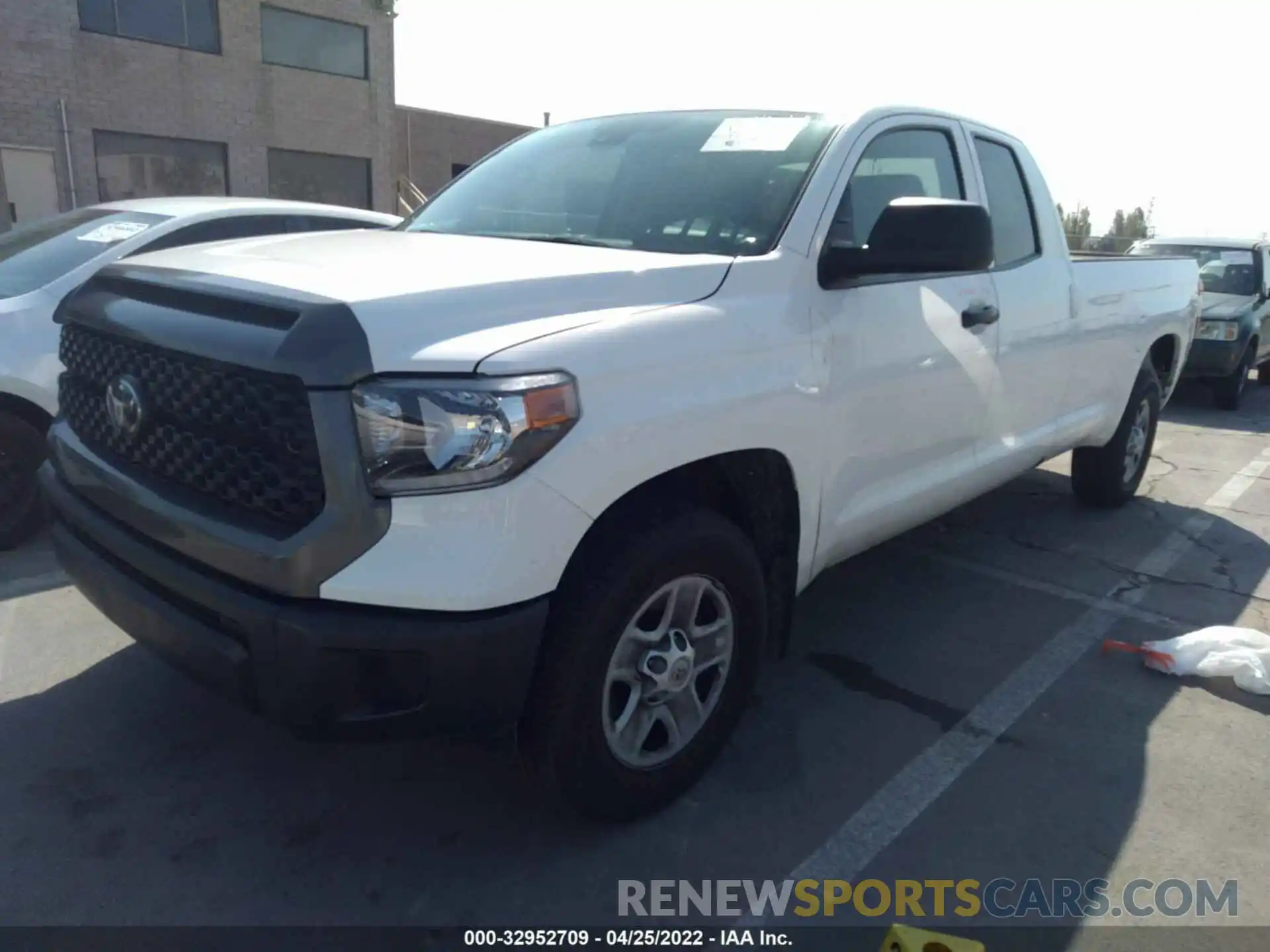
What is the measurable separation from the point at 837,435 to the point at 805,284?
472mm

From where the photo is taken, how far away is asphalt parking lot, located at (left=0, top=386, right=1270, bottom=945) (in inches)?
97.1

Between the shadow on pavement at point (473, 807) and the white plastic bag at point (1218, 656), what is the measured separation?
0.10 m

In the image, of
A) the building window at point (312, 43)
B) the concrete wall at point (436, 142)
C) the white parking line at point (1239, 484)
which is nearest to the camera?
the white parking line at point (1239, 484)

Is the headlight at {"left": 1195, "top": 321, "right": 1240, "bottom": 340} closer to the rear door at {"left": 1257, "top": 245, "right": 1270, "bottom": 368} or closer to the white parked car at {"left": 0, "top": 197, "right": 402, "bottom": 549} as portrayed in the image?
the rear door at {"left": 1257, "top": 245, "right": 1270, "bottom": 368}

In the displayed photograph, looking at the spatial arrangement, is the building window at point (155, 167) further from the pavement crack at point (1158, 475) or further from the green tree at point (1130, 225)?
the green tree at point (1130, 225)

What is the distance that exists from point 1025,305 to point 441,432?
2.93 meters

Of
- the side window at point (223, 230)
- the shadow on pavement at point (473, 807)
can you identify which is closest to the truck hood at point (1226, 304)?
the shadow on pavement at point (473, 807)

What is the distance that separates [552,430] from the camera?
214cm

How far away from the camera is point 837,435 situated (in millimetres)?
3043

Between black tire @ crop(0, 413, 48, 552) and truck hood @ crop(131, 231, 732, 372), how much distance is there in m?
1.97

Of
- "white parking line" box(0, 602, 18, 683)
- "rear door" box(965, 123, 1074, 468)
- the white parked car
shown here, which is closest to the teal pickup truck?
"rear door" box(965, 123, 1074, 468)

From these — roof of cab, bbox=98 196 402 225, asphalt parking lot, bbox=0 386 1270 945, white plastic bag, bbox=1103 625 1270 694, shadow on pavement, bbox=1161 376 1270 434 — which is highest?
roof of cab, bbox=98 196 402 225

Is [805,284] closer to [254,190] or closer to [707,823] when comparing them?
[707,823]

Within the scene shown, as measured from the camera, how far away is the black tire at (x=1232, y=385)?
10.0 meters
